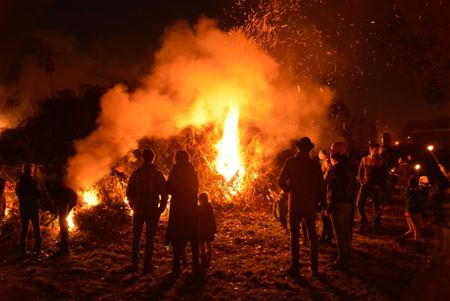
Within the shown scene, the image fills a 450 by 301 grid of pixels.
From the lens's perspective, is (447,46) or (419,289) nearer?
(419,289)

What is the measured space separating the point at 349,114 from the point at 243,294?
24.8m

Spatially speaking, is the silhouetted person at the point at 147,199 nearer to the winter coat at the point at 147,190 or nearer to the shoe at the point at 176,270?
the winter coat at the point at 147,190

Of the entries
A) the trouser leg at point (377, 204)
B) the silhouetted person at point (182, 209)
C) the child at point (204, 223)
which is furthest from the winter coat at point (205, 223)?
the trouser leg at point (377, 204)

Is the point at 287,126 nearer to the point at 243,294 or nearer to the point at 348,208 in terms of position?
the point at 348,208

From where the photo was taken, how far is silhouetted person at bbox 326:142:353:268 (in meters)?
6.12

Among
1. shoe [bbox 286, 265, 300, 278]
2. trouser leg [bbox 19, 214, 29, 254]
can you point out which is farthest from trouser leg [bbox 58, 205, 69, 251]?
shoe [bbox 286, 265, 300, 278]

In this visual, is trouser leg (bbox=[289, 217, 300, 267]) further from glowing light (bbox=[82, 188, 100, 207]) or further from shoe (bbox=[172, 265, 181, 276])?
glowing light (bbox=[82, 188, 100, 207])

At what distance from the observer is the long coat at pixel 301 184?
583 centimetres

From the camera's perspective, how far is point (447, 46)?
600 inches

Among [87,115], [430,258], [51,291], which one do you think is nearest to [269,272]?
[430,258]

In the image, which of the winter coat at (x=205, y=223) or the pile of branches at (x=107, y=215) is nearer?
the winter coat at (x=205, y=223)

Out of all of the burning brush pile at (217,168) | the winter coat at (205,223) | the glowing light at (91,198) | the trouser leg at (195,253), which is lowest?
the trouser leg at (195,253)

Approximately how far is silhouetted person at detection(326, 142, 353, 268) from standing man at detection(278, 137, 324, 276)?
0.36 metres

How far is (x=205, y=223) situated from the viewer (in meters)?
6.62
